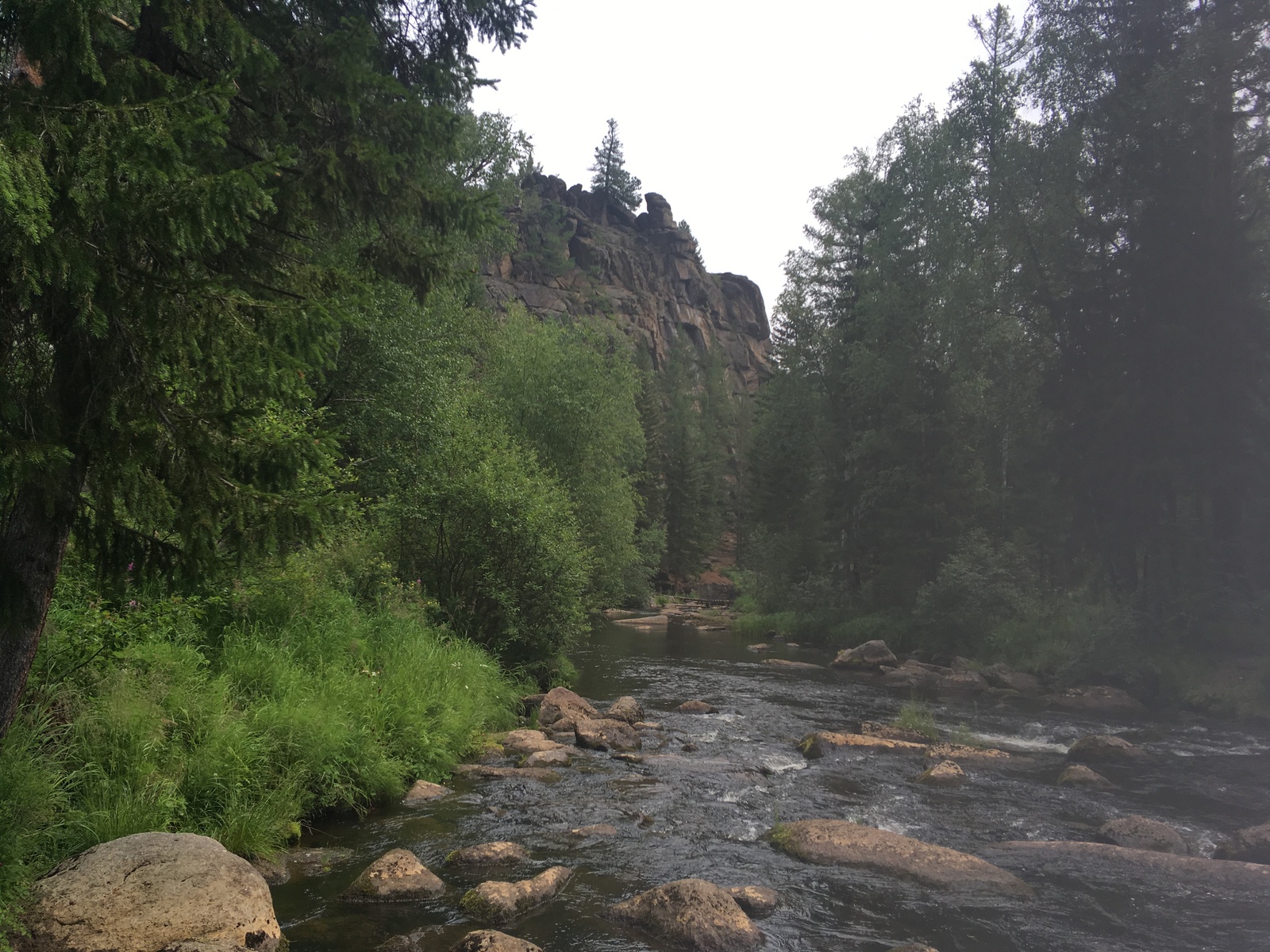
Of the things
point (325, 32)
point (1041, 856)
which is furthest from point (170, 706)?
point (1041, 856)

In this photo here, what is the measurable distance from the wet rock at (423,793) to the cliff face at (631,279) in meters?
63.3

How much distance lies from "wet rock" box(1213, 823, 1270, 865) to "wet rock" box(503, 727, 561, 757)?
7960 mm

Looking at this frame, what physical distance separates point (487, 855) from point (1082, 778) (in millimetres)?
8972

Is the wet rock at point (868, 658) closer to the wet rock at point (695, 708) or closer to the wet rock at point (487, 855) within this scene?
the wet rock at point (695, 708)

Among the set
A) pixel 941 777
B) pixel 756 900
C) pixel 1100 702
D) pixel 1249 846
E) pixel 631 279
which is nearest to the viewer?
pixel 756 900

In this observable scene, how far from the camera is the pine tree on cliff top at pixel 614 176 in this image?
100 metres

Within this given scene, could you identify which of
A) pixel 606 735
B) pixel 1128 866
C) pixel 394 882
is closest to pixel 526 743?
pixel 606 735

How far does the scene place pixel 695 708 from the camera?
16.2 m

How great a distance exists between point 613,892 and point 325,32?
7844mm

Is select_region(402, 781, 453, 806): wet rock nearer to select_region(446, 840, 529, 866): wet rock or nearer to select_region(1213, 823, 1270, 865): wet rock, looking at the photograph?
select_region(446, 840, 529, 866): wet rock

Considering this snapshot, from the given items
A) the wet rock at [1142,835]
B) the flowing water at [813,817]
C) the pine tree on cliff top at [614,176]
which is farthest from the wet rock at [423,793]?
the pine tree on cliff top at [614,176]

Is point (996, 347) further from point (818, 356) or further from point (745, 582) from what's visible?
point (745, 582)

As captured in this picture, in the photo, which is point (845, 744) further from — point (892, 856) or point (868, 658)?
point (868, 658)

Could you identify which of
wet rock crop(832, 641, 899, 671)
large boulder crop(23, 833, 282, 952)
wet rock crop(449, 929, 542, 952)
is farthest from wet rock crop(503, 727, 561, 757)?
wet rock crop(832, 641, 899, 671)
